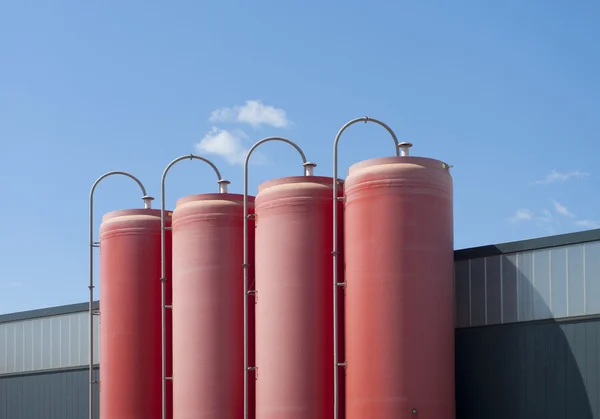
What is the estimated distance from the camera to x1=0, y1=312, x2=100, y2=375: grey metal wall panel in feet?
112

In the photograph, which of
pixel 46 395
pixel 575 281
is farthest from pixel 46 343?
pixel 575 281

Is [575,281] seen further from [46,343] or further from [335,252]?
[46,343]

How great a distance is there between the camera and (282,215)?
24.3m

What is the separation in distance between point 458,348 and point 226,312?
17.4 ft

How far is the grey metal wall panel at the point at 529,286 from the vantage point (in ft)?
72.5

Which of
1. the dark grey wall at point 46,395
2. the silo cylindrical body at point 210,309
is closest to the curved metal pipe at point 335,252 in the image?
the silo cylindrical body at point 210,309

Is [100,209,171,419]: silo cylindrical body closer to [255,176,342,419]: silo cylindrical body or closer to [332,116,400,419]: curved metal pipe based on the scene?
[255,176,342,419]: silo cylindrical body

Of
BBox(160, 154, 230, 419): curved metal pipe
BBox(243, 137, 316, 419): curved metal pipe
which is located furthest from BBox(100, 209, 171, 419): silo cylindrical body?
BBox(243, 137, 316, 419): curved metal pipe

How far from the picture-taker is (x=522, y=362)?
75.6 feet

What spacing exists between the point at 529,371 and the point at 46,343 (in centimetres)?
1816

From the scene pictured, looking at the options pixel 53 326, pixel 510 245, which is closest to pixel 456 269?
pixel 510 245

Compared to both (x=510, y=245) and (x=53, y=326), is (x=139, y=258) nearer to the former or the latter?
(x=53, y=326)

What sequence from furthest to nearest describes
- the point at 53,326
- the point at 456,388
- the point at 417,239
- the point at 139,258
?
the point at 53,326, the point at 139,258, the point at 456,388, the point at 417,239

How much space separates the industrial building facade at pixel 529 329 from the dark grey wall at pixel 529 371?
2 cm
